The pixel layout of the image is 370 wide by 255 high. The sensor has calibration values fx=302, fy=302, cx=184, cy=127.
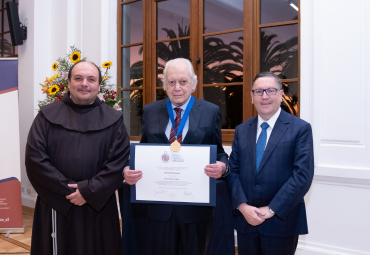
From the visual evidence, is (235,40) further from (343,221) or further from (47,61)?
(47,61)

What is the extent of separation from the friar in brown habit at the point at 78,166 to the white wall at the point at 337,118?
1.82m

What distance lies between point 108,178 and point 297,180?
1142mm

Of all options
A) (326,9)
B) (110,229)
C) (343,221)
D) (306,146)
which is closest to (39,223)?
(110,229)

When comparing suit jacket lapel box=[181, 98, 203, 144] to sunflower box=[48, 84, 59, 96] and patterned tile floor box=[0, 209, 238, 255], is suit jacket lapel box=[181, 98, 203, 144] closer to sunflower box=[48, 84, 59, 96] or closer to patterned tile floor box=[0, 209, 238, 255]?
sunflower box=[48, 84, 59, 96]

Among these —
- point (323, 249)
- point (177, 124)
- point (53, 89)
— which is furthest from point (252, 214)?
point (53, 89)

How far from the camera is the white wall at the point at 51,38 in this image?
4.41 m

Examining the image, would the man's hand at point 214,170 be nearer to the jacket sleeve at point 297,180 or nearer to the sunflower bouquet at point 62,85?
the jacket sleeve at point 297,180

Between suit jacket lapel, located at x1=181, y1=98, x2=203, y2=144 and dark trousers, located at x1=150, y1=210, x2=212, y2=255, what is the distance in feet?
1.47

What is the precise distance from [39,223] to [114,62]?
9.30 ft

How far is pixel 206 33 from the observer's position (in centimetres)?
374

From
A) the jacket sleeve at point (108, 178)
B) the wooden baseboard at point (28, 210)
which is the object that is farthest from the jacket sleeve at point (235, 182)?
the wooden baseboard at point (28, 210)

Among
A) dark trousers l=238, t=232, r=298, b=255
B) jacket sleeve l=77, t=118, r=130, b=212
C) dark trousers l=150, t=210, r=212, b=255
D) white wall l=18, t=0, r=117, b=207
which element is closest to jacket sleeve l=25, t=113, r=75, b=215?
jacket sleeve l=77, t=118, r=130, b=212

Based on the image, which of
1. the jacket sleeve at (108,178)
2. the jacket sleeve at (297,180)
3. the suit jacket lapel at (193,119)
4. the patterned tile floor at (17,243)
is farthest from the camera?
the patterned tile floor at (17,243)

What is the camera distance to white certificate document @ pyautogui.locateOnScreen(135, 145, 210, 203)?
1.71m
